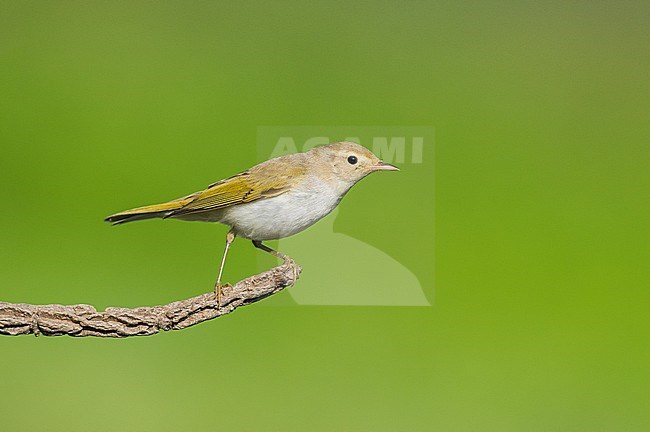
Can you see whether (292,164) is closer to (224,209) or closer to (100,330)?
(224,209)

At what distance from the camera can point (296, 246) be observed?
1.64 metres

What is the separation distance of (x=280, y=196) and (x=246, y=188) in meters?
0.07

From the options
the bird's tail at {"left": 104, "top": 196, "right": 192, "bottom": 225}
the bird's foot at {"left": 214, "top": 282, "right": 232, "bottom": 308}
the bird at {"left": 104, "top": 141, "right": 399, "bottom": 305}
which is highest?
the bird at {"left": 104, "top": 141, "right": 399, "bottom": 305}

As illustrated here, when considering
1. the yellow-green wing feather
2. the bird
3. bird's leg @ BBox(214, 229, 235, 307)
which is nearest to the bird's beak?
the bird

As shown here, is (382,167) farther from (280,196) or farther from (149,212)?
(149,212)

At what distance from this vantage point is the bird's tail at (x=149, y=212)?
4.26ft

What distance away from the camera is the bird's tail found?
1299 mm

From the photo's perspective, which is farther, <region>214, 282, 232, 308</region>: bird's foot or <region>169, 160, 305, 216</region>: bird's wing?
<region>169, 160, 305, 216</region>: bird's wing

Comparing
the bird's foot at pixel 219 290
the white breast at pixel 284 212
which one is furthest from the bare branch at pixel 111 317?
the white breast at pixel 284 212

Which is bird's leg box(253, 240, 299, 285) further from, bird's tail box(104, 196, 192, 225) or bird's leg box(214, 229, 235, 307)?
bird's tail box(104, 196, 192, 225)

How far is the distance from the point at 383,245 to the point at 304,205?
3.03 feet

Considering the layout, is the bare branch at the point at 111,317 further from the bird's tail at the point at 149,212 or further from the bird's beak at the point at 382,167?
the bird's beak at the point at 382,167

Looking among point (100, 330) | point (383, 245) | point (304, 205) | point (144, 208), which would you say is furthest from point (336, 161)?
point (383, 245)

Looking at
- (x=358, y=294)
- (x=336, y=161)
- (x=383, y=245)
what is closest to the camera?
(x=336, y=161)
